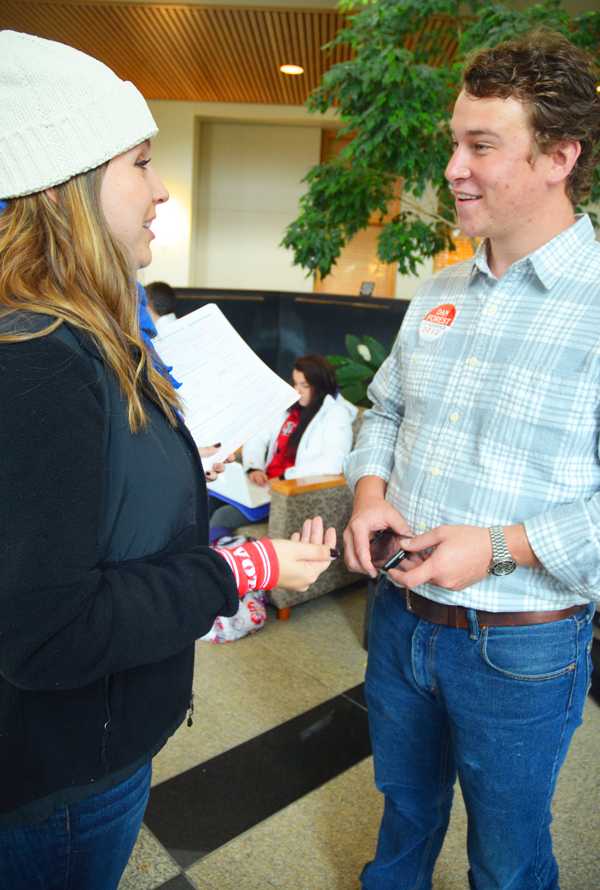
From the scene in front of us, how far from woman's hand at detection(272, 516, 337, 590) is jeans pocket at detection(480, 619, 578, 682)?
1.09 feet

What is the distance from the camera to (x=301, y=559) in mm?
822

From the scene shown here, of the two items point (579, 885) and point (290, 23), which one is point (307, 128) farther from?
point (579, 885)

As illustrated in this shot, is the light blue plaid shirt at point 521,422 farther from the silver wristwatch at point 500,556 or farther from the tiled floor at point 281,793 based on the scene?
the tiled floor at point 281,793

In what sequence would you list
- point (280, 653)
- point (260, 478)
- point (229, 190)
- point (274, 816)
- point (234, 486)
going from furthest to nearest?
1. point (229, 190)
2. point (260, 478)
3. point (234, 486)
4. point (280, 653)
5. point (274, 816)

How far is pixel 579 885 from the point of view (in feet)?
5.19

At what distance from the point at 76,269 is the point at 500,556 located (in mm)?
674

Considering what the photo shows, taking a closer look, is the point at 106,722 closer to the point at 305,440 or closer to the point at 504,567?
the point at 504,567

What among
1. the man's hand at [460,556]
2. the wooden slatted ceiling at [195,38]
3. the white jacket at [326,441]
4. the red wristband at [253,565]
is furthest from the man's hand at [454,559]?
the wooden slatted ceiling at [195,38]

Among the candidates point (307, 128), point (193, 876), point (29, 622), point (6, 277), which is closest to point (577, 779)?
point (193, 876)

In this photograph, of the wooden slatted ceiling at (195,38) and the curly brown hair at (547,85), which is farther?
the wooden slatted ceiling at (195,38)

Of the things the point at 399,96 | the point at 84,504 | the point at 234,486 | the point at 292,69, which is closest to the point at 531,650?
the point at 84,504

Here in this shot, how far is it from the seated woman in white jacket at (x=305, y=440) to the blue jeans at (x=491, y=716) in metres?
1.89

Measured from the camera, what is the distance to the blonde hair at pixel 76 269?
2.19ft

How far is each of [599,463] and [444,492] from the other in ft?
0.77
